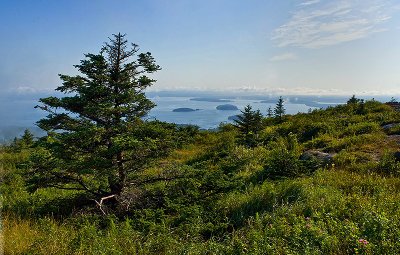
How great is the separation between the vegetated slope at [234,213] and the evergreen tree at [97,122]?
71 cm

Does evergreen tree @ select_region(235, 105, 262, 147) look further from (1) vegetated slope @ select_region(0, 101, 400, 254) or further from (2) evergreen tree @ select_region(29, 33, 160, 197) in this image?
(2) evergreen tree @ select_region(29, 33, 160, 197)

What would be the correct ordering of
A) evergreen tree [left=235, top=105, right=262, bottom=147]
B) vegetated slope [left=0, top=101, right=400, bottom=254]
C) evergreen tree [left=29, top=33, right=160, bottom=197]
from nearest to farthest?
vegetated slope [left=0, top=101, right=400, bottom=254], evergreen tree [left=29, top=33, right=160, bottom=197], evergreen tree [left=235, top=105, right=262, bottom=147]

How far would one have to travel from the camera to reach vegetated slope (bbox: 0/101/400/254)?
4.77 meters

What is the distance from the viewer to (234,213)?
278 inches

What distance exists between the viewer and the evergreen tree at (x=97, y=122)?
22.1 feet

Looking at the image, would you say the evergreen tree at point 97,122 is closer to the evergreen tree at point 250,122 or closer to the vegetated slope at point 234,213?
the vegetated slope at point 234,213

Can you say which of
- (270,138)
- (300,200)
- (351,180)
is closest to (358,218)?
(300,200)

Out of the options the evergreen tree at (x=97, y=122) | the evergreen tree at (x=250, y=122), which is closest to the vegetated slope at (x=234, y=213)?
the evergreen tree at (x=97, y=122)

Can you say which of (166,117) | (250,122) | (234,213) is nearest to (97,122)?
(234,213)

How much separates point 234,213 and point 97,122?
13.1 feet

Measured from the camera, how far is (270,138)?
58.3ft

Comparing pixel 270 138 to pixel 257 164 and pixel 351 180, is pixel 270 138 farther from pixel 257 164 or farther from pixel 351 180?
pixel 351 180

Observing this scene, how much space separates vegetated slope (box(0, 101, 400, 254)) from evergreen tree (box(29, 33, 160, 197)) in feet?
2.32

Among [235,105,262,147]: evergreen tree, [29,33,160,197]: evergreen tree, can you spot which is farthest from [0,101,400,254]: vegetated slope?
[235,105,262,147]: evergreen tree
